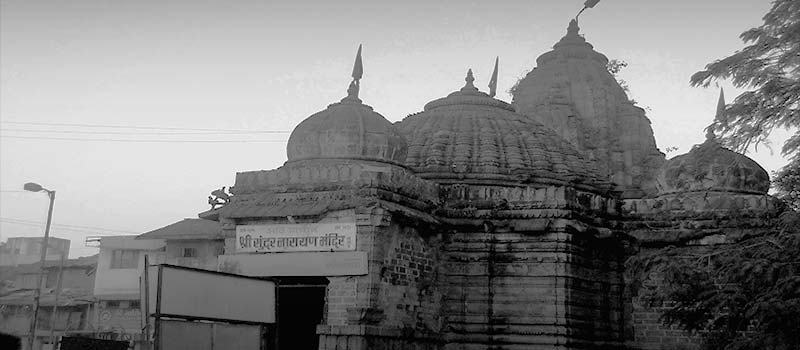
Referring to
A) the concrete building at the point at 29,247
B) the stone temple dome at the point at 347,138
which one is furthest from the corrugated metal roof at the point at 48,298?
the stone temple dome at the point at 347,138

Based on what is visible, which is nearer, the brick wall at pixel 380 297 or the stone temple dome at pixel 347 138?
the brick wall at pixel 380 297

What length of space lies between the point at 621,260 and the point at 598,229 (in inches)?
44.2

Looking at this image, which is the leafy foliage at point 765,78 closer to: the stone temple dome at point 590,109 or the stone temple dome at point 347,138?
the stone temple dome at point 347,138

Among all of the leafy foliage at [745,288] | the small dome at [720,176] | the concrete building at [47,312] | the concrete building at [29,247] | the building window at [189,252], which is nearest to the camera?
the leafy foliage at [745,288]

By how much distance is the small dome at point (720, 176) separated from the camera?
17.9 meters

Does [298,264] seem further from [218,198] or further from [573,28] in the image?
[573,28]

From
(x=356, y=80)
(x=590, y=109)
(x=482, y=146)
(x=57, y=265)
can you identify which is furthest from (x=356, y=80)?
(x=57, y=265)

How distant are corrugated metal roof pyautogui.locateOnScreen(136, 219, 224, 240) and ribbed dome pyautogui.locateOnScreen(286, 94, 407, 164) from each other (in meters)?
14.9

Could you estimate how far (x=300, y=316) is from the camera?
18469 millimetres

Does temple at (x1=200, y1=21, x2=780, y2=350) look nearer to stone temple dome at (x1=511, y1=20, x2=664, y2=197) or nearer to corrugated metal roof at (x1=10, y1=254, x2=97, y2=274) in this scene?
stone temple dome at (x1=511, y1=20, x2=664, y2=197)

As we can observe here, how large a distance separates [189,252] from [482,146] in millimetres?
15671

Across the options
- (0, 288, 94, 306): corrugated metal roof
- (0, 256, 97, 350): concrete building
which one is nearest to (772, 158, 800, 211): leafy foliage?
(0, 256, 97, 350): concrete building

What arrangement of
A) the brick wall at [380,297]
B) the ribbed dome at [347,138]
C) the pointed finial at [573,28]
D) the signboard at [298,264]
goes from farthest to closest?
the pointed finial at [573,28]
the ribbed dome at [347,138]
the signboard at [298,264]
the brick wall at [380,297]

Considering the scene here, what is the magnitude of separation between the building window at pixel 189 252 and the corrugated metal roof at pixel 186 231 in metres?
0.49
